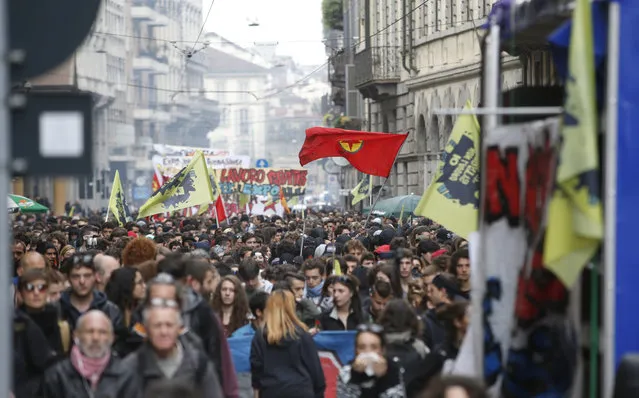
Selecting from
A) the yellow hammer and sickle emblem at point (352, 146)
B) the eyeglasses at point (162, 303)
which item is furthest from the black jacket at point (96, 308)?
the yellow hammer and sickle emblem at point (352, 146)

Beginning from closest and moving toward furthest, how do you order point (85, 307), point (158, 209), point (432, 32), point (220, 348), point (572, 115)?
point (572, 115) < point (220, 348) < point (85, 307) < point (158, 209) < point (432, 32)

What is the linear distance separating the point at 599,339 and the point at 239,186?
39.8m

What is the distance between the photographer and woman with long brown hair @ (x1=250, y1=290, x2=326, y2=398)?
10.0 m

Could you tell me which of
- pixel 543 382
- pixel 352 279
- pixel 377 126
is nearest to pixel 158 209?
pixel 352 279

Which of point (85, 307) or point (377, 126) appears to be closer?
point (85, 307)

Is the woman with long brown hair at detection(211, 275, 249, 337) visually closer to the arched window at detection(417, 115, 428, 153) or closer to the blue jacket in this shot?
the blue jacket

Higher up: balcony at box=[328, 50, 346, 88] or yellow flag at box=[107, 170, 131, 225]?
balcony at box=[328, 50, 346, 88]

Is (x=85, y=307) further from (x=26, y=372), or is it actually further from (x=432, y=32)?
(x=432, y=32)

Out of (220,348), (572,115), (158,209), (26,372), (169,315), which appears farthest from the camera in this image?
(158,209)

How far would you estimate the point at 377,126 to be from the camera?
174 ft

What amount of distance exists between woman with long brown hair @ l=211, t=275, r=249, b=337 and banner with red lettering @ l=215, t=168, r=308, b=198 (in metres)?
34.4

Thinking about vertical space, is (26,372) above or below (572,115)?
below

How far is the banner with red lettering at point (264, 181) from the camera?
45812 millimetres

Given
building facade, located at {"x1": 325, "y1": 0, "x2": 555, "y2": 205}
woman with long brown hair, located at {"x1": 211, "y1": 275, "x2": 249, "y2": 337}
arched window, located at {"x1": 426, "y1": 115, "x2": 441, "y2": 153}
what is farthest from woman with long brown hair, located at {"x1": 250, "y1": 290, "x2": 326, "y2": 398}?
arched window, located at {"x1": 426, "y1": 115, "x2": 441, "y2": 153}
